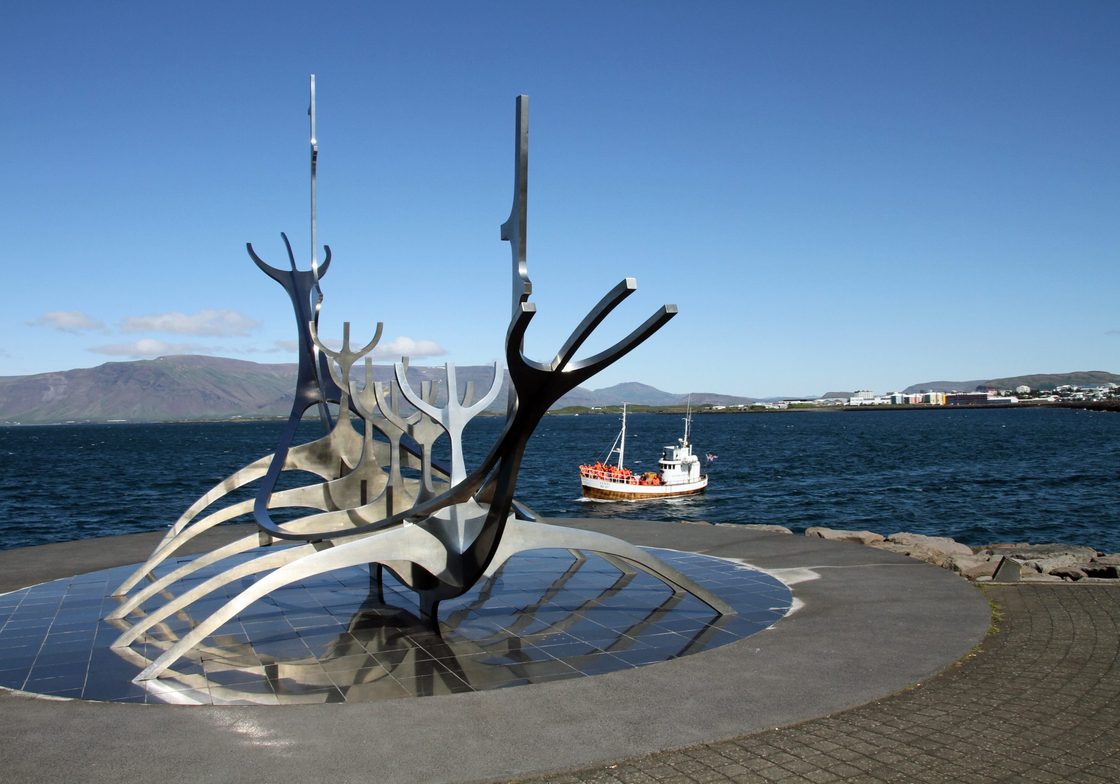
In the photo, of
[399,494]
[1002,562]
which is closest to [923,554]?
[1002,562]

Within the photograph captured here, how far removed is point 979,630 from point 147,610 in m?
10.8

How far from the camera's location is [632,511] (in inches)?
1854

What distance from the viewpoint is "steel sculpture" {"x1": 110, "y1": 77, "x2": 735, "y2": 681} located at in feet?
30.7

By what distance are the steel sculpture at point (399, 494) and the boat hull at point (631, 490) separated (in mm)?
34595

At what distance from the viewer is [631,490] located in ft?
168

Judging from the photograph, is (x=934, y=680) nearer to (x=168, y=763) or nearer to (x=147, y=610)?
(x=168, y=763)

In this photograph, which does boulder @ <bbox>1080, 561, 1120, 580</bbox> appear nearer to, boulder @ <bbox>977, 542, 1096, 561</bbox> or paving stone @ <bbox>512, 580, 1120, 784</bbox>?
boulder @ <bbox>977, 542, 1096, 561</bbox>

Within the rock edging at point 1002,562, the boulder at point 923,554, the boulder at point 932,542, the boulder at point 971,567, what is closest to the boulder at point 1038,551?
the rock edging at point 1002,562

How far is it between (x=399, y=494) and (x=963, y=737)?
8.18m

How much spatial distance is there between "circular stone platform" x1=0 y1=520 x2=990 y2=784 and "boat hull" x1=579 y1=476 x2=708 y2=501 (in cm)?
3895

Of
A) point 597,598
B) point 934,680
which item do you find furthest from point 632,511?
point 934,680

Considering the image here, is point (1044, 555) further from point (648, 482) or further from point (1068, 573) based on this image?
point (648, 482)

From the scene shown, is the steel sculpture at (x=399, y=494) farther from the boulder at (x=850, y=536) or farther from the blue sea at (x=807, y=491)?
the blue sea at (x=807, y=491)

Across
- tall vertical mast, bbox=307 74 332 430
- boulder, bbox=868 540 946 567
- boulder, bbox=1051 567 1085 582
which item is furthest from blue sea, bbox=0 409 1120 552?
tall vertical mast, bbox=307 74 332 430
